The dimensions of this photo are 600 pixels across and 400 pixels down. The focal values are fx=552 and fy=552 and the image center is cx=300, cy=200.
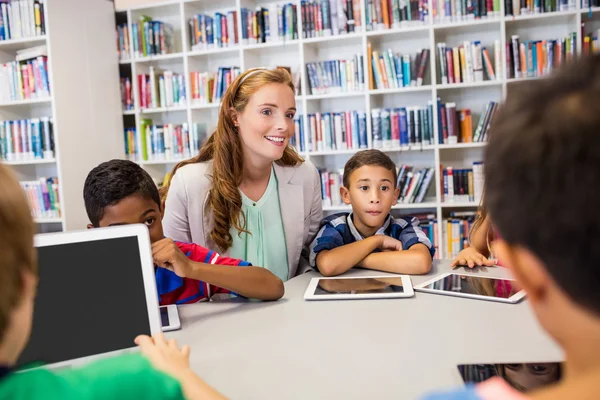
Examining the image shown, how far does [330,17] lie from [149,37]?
1.41 meters

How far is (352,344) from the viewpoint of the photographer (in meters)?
1.06

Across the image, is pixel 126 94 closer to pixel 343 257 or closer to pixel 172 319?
pixel 343 257

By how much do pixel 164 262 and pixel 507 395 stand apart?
37.2 inches

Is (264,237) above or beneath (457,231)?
above

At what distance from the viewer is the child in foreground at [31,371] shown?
454 mm

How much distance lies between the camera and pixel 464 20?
3592 millimetres

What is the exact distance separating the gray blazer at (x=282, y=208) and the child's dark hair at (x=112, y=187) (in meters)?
0.36

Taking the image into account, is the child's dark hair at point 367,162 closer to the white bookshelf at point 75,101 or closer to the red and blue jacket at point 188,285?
Answer: the red and blue jacket at point 188,285

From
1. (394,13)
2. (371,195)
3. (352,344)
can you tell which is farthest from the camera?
(394,13)

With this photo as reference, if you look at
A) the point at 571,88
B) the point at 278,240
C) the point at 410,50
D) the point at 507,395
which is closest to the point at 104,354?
the point at 507,395

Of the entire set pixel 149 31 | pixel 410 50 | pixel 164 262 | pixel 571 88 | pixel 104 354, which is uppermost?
pixel 149 31

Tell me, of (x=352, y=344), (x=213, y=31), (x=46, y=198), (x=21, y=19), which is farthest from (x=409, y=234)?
(x=21, y=19)

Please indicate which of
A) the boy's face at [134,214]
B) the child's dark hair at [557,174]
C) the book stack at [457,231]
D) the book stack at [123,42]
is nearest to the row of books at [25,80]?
the book stack at [123,42]

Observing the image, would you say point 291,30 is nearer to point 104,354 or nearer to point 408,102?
point 408,102
